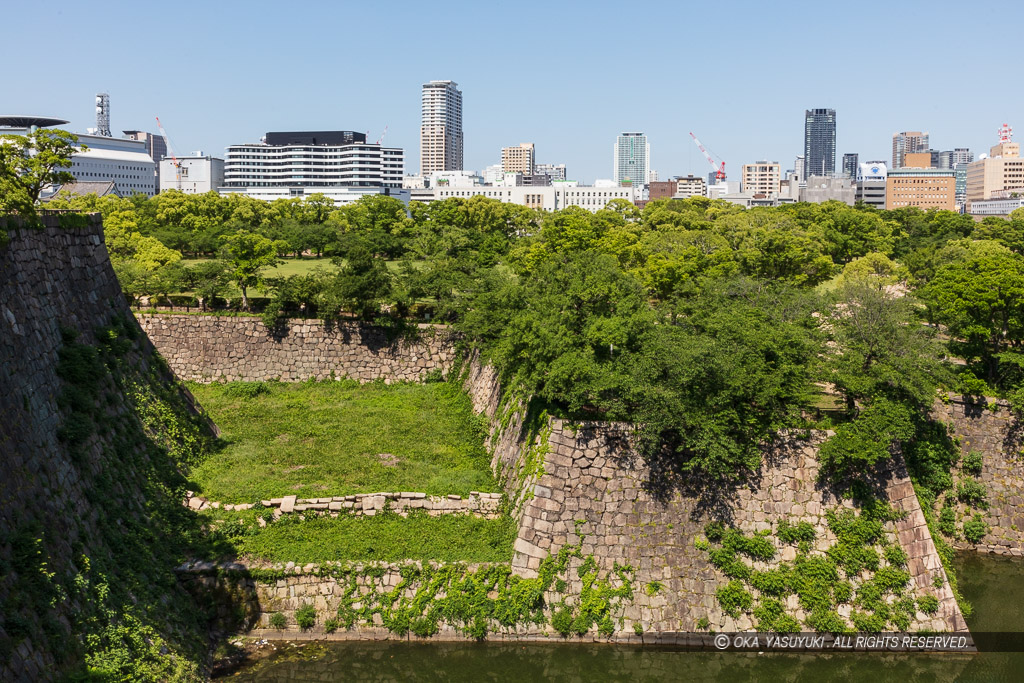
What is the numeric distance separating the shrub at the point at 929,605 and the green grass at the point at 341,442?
12.9 meters

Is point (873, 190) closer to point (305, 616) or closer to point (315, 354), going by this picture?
point (315, 354)

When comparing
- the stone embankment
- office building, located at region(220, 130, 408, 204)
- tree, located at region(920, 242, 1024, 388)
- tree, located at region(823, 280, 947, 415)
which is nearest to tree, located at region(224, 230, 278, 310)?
the stone embankment

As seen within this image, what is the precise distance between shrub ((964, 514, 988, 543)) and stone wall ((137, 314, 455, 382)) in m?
23.3

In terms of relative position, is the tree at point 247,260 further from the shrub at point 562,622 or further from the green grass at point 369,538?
the shrub at point 562,622

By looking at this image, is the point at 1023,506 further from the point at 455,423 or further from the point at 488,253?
the point at 488,253

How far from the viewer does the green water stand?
18891mm

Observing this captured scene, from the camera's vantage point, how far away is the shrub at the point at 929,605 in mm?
Answer: 20922

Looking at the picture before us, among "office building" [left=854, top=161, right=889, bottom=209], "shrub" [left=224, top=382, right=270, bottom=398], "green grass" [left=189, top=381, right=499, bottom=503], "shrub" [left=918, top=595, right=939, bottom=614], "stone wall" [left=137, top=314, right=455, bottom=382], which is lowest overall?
"shrub" [left=918, top=595, right=939, bottom=614]

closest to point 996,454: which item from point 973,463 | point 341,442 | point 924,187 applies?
point 973,463

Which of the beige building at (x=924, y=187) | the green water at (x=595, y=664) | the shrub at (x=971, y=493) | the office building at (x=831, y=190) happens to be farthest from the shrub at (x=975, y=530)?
the beige building at (x=924, y=187)

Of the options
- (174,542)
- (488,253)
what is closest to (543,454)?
(174,542)

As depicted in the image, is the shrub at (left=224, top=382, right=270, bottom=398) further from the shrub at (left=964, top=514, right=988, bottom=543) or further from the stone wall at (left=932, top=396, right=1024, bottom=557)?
the shrub at (left=964, top=514, right=988, bottom=543)

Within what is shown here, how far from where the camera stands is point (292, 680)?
59.4ft

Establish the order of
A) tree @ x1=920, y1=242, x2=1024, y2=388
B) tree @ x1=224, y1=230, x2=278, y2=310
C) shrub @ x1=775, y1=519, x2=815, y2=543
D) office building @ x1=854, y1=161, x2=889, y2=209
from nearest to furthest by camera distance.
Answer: shrub @ x1=775, y1=519, x2=815, y2=543
tree @ x1=920, y1=242, x2=1024, y2=388
tree @ x1=224, y1=230, x2=278, y2=310
office building @ x1=854, y1=161, x2=889, y2=209
